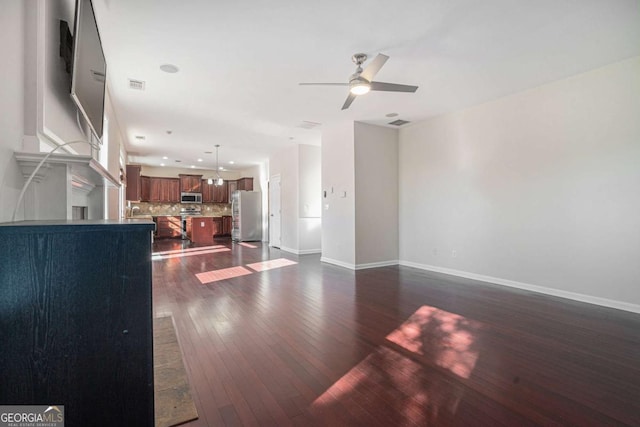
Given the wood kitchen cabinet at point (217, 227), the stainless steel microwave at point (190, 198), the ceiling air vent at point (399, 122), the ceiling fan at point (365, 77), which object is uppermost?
the ceiling air vent at point (399, 122)

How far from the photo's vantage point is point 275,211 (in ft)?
28.6

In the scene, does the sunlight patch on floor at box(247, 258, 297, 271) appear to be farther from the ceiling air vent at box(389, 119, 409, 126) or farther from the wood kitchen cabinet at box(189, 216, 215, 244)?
the wood kitchen cabinet at box(189, 216, 215, 244)

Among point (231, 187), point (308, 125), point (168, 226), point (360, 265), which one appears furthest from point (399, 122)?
point (168, 226)

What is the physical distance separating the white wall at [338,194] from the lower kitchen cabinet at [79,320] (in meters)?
4.72

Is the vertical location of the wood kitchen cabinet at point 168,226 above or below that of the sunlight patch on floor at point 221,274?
above

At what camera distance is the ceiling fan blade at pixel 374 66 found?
8.91 feet

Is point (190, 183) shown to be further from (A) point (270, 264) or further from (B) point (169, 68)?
(B) point (169, 68)

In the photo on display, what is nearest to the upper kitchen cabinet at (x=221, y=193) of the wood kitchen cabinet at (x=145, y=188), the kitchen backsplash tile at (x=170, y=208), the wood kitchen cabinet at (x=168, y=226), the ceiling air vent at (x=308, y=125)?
the kitchen backsplash tile at (x=170, y=208)

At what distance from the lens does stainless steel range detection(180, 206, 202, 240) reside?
10.8 meters

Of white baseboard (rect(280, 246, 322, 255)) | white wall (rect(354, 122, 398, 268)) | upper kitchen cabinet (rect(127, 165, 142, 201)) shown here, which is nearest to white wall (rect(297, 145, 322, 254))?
white baseboard (rect(280, 246, 322, 255))

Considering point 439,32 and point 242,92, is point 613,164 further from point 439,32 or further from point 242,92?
point 242,92

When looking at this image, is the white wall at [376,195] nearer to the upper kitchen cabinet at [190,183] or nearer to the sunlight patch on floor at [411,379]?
the sunlight patch on floor at [411,379]

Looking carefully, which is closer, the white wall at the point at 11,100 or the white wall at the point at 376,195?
the white wall at the point at 11,100

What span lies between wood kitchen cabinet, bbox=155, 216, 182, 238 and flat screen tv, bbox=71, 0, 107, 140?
9.13 m
